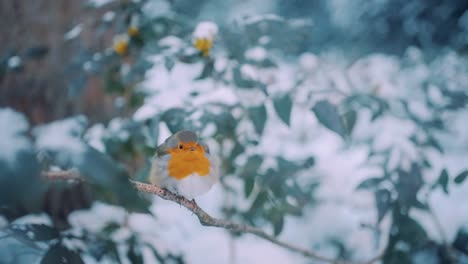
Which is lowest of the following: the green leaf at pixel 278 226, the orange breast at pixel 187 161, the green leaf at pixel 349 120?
the green leaf at pixel 278 226

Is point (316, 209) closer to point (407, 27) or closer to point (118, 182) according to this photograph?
point (407, 27)

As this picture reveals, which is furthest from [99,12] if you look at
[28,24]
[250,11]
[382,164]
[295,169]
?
[382,164]

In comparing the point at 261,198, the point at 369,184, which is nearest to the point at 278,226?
the point at 261,198

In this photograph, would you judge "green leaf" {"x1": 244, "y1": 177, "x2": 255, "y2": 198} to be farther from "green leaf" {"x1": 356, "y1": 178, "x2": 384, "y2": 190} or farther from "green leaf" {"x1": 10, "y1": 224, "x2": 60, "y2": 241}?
"green leaf" {"x1": 10, "y1": 224, "x2": 60, "y2": 241}

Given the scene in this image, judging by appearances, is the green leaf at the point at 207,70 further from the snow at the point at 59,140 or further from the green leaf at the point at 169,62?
the snow at the point at 59,140

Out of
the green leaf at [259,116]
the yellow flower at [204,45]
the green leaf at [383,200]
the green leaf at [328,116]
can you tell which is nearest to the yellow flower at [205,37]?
the yellow flower at [204,45]
